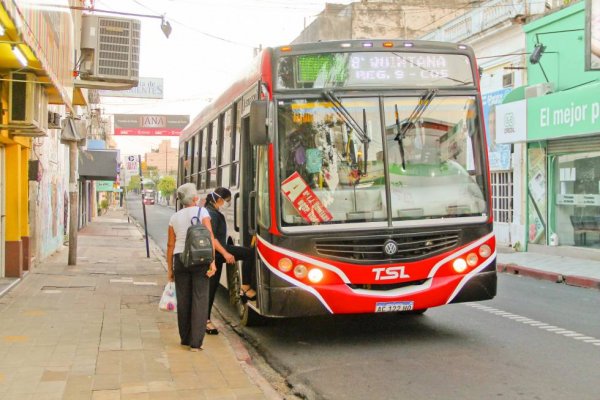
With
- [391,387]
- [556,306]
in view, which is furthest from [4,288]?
[556,306]

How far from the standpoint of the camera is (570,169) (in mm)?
18266

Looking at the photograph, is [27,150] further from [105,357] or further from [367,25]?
[367,25]

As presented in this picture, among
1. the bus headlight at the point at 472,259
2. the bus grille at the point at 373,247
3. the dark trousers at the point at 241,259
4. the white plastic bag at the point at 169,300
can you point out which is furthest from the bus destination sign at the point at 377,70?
the white plastic bag at the point at 169,300

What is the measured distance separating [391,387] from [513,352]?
1.78 meters

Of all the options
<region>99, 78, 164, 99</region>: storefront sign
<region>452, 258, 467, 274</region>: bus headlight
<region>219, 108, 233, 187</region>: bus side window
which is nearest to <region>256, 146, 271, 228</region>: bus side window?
<region>219, 108, 233, 187</region>: bus side window

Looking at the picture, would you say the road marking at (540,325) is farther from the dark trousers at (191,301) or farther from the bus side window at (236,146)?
the dark trousers at (191,301)

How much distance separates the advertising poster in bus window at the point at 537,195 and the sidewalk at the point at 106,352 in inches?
474

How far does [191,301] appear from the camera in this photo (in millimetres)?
7039

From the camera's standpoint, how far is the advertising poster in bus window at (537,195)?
63.4ft

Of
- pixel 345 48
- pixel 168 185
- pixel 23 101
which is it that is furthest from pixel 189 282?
pixel 168 185

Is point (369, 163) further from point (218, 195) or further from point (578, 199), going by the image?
point (578, 199)

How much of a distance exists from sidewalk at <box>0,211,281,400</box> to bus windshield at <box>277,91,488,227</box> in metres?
1.67

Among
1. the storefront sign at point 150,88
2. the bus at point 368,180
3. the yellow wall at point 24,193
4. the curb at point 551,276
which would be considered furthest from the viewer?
the storefront sign at point 150,88

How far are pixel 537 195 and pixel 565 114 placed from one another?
122 inches
